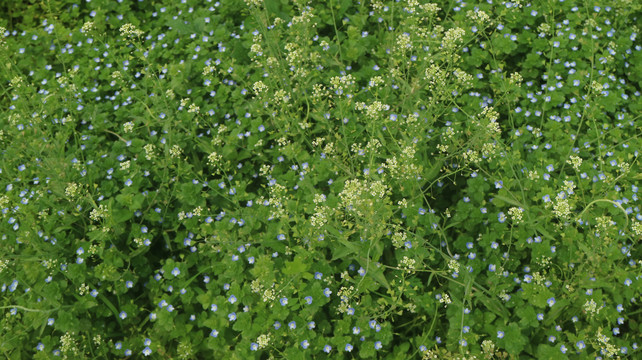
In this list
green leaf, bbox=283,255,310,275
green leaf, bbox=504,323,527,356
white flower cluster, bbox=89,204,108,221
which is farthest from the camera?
white flower cluster, bbox=89,204,108,221

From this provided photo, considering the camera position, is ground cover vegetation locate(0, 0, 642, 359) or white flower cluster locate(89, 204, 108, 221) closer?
ground cover vegetation locate(0, 0, 642, 359)

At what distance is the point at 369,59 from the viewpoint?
16.2ft

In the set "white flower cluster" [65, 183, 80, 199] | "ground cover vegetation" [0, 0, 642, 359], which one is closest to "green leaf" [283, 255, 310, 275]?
"ground cover vegetation" [0, 0, 642, 359]

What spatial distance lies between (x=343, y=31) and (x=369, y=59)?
39 cm

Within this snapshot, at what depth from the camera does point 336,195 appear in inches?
152

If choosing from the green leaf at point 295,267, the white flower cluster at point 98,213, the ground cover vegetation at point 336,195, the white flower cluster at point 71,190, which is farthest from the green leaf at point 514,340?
the white flower cluster at point 71,190

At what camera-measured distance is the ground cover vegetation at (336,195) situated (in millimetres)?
3434

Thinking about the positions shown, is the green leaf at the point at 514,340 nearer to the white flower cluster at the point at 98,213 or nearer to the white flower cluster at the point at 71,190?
the white flower cluster at the point at 98,213

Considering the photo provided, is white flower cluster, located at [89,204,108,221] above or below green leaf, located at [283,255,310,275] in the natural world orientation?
above

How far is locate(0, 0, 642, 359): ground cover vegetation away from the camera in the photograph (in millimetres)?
3434

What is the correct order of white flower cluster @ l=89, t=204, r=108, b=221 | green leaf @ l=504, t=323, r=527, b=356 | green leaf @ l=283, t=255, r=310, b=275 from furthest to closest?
1. white flower cluster @ l=89, t=204, r=108, b=221
2. green leaf @ l=283, t=255, r=310, b=275
3. green leaf @ l=504, t=323, r=527, b=356

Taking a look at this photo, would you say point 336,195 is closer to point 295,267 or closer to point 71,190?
point 295,267

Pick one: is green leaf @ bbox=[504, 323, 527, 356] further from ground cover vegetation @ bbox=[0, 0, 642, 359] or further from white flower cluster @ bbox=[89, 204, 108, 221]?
white flower cluster @ bbox=[89, 204, 108, 221]

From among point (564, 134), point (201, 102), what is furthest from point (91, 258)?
point (564, 134)
